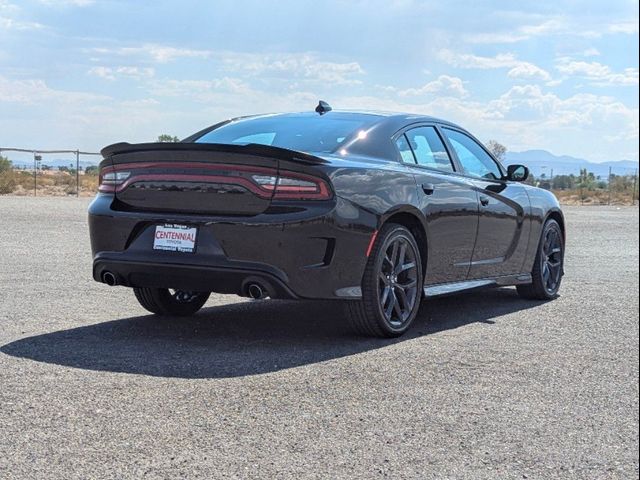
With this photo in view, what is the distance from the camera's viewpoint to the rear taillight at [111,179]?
20.5 ft

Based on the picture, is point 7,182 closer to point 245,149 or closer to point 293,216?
point 245,149

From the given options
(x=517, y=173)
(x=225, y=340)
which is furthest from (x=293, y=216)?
(x=517, y=173)

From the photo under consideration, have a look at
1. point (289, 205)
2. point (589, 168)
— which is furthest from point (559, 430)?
point (589, 168)

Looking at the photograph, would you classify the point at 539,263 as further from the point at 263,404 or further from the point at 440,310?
the point at 263,404

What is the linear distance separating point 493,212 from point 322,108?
1.57 meters

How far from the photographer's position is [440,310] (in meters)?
7.93

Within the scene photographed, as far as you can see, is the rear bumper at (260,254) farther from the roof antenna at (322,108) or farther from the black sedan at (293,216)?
the roof antenna at (322,108)

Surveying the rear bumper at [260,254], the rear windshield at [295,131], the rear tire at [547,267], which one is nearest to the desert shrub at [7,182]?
the rear tire at [547,267]

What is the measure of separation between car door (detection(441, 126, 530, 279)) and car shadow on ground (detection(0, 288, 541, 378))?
39cm

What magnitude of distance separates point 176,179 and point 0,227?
9890 mm

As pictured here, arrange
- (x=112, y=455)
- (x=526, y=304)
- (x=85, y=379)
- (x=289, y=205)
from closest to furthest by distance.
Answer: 1. (x=112, y=455)
2. (x=85, y=379)
3. (x=289, y=205)
4. (x=526, y=304)

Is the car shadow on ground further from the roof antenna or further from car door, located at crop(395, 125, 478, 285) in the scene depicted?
the roof antenna

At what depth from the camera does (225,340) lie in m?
6.24

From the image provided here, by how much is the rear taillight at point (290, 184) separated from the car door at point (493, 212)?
2.09 meters
